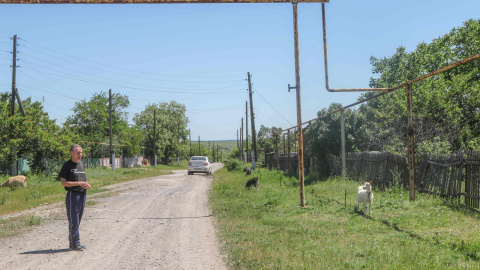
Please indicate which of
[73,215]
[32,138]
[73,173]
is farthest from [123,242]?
[32,138]

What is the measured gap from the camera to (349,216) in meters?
9.99

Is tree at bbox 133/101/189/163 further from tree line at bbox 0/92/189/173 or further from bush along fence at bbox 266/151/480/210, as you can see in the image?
bush along fence at bbox 266/151/480/210

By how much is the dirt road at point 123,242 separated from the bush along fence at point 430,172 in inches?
259

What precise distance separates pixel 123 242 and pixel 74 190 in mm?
1486

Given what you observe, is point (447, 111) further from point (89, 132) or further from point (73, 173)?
point (89, 132)

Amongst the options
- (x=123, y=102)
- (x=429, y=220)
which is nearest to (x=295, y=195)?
(x=429, y=220)

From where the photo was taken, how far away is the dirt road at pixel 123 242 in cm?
620

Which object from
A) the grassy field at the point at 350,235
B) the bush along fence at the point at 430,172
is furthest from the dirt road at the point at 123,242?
the bush along fence at the point at 430,172

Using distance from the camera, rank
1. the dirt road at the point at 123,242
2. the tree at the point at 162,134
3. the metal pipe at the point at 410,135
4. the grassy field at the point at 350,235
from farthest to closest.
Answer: the tree at the point at 162,134 → the metal pipe at the point at 410,135 → the dirt road at the point at 123,242 → the grassy field at the point at 350,235

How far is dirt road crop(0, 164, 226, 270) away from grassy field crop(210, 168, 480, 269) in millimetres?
512

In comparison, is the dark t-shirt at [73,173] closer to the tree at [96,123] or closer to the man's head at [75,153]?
the man's head at [75,153]

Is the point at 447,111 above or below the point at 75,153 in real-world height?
above

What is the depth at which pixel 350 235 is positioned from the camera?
794 cm

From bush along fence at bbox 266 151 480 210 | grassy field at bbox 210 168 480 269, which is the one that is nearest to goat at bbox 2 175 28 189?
grassy field at bbox 210 168 480 269
